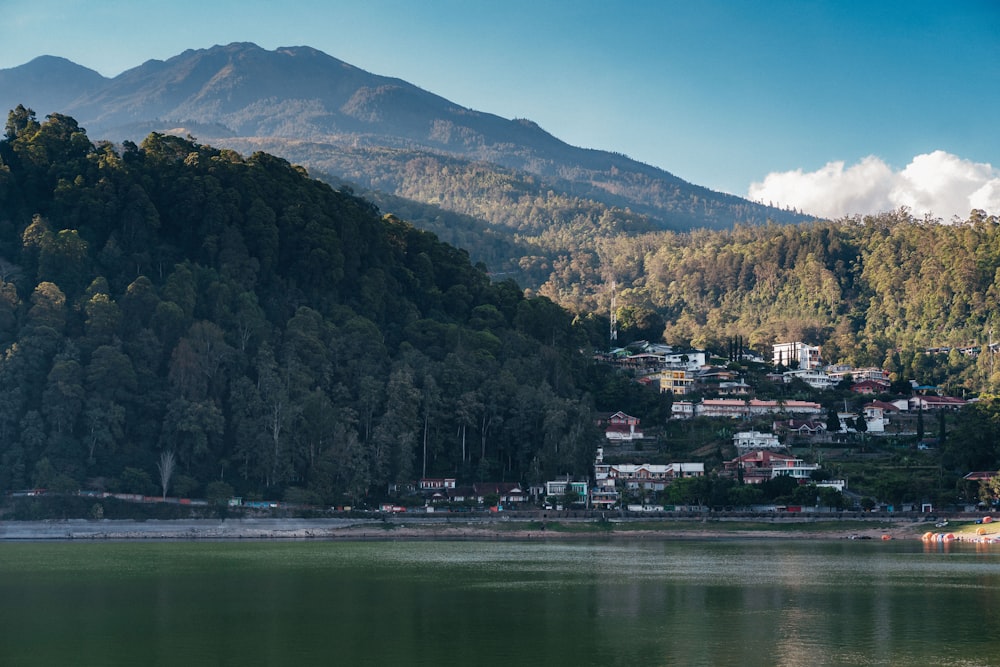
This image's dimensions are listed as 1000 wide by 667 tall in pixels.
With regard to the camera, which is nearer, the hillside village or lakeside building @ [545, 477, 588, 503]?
the hillside village

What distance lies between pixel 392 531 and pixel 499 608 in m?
34.6

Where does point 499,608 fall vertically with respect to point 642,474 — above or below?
below

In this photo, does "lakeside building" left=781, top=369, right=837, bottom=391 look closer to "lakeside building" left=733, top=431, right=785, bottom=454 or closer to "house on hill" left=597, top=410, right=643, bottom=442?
"house on hill" left=597, top=410, right=643, bottom=442

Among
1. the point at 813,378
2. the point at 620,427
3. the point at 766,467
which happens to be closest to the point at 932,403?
the point at 813,378

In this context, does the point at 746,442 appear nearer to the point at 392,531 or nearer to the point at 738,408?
the point at 738,408

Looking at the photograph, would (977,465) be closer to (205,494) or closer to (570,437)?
(570,437)

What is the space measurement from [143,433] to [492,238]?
407 feet

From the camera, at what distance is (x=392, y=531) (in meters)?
69.6

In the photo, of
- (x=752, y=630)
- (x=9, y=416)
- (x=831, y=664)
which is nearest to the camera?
(x=831, y=664)

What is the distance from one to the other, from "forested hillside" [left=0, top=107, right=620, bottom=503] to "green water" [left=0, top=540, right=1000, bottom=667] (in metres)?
19.6

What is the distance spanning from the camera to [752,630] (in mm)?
31234

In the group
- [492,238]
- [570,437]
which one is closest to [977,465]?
[570,437]

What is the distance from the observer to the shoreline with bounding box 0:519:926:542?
66.5 metres

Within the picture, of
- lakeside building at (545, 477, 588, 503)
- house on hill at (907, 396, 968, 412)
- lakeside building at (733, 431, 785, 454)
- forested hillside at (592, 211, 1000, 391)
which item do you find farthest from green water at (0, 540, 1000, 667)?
forested hillside at (592, 211, 1000, 391)
